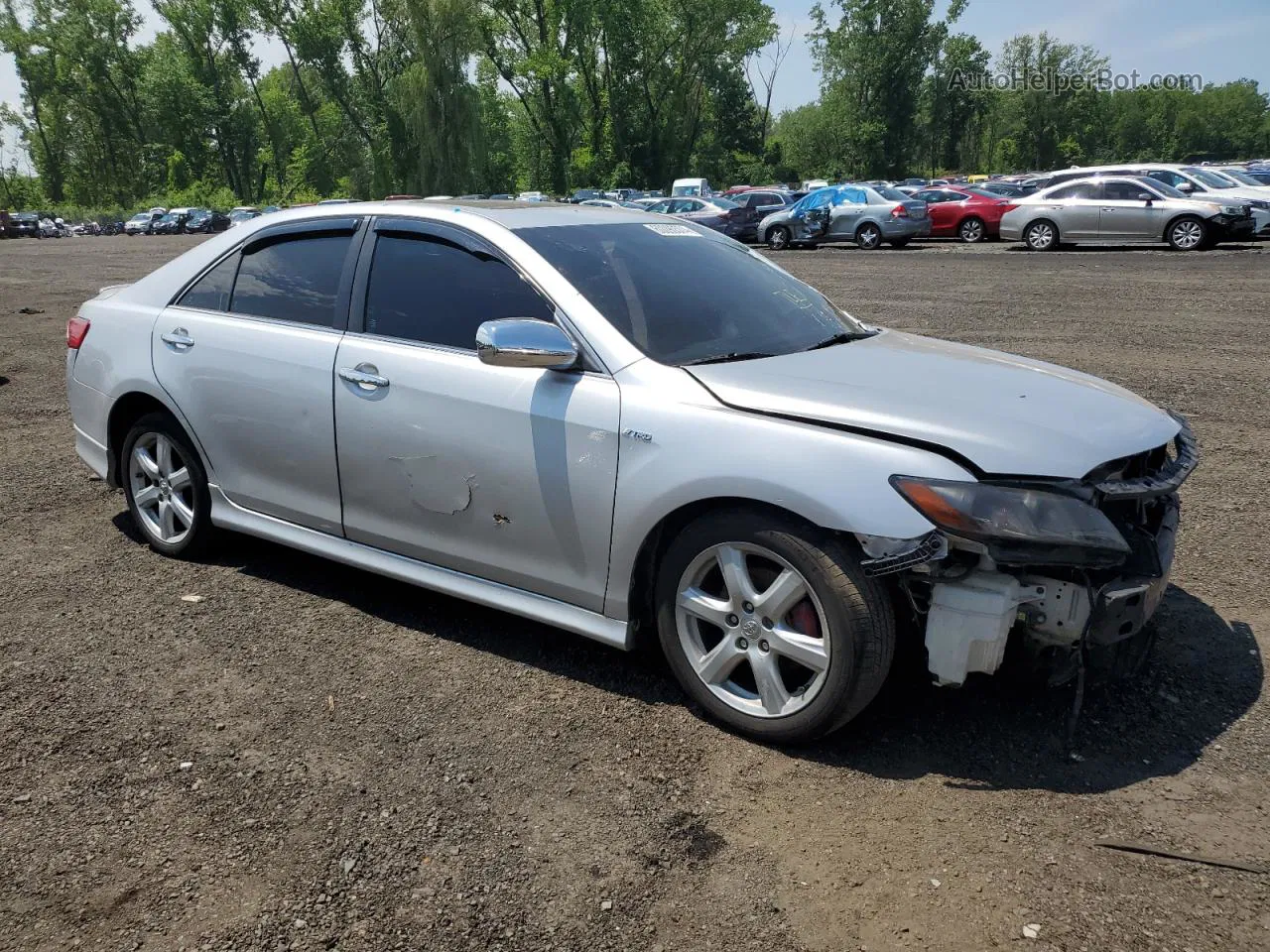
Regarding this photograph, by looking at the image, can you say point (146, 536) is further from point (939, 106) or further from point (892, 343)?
point (939, 106)

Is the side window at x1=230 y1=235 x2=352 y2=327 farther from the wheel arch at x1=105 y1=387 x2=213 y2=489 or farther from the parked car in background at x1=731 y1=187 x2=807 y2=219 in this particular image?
the parked car in background at x1=731 y1=187 x2=807 y2=219

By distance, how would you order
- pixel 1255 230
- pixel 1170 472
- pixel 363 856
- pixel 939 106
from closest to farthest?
pixel 363 856
pixel 1170 472
pixel 1255 230
pixel 939 106

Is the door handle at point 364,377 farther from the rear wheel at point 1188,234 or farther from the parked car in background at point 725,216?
the parked car in background at point 725,216

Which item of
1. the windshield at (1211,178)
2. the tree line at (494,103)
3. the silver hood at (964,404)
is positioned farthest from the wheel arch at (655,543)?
the tree line at (494,103)

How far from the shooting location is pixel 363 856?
2.78 metres

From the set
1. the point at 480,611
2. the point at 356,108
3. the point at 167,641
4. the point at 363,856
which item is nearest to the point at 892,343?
the point at 480,611

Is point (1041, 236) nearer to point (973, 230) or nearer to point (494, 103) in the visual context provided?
point (973, 230)

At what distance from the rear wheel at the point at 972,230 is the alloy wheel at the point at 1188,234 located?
7.15 m

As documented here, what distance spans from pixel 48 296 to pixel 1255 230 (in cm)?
2374

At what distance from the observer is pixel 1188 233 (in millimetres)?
20906

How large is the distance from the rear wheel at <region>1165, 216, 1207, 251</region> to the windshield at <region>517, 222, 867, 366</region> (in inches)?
774

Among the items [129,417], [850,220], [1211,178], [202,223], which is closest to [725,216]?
[850,220]

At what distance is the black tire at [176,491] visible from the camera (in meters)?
4.72

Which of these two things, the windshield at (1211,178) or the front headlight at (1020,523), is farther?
the windshield at (1211,178)
